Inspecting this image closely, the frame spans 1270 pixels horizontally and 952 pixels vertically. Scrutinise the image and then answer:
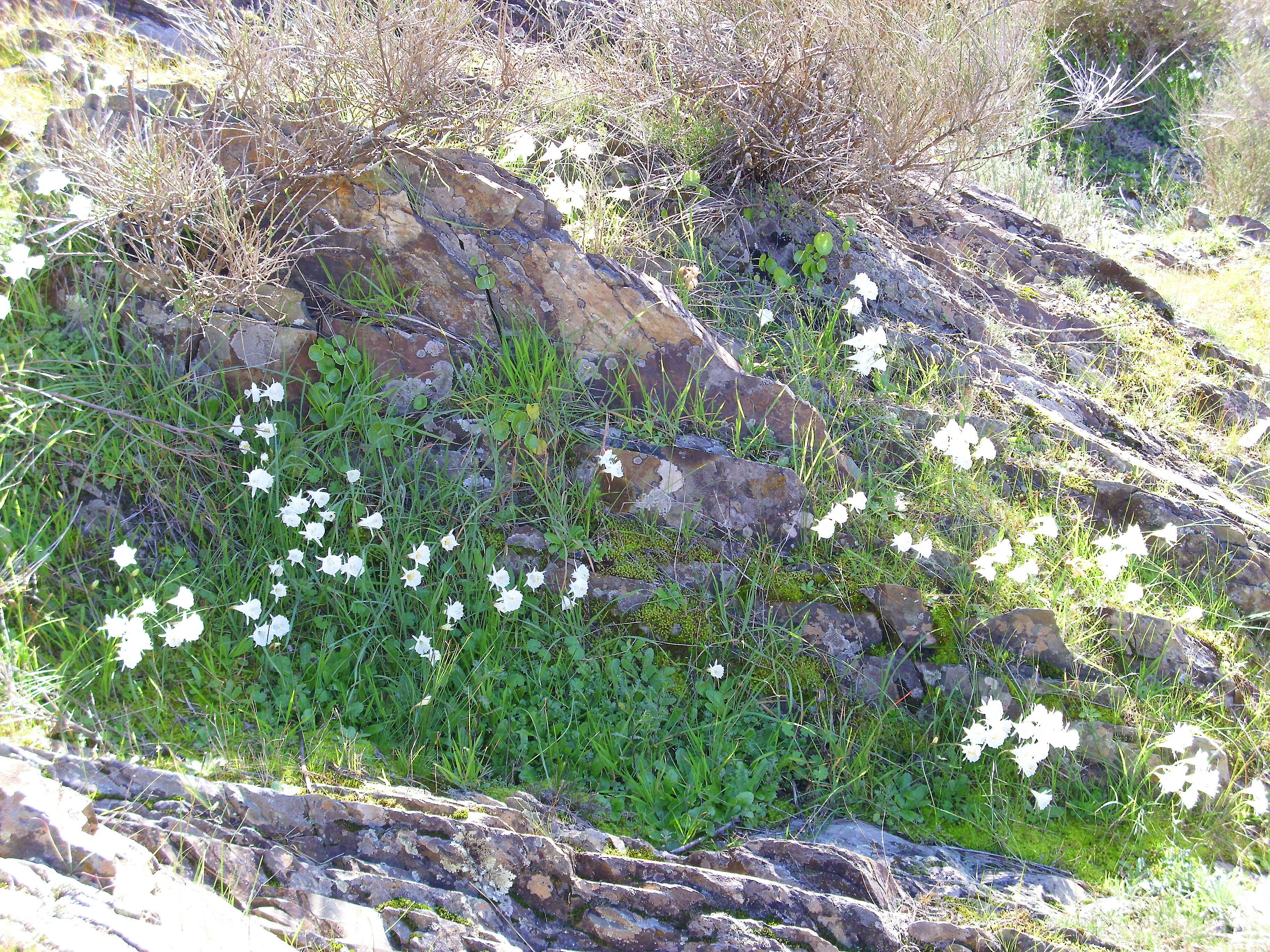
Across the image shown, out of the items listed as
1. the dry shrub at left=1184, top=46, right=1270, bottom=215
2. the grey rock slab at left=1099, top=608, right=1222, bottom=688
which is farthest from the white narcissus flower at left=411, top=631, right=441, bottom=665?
the dry shrub at left=1184, top=46, right=1270, bottom=215

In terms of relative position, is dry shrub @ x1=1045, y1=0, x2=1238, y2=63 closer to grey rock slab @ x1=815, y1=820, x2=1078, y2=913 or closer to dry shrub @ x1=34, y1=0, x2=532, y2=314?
dry shrub @ x1=34, y1=0, x2=532, y2=314

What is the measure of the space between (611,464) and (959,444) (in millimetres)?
1441

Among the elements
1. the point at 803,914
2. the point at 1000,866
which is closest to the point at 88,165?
the point at 803,914

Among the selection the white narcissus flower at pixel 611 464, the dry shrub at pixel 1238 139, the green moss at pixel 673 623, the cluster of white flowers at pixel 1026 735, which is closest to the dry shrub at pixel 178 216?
the white narcissus flower at pixel 611 464

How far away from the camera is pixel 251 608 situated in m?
2.66

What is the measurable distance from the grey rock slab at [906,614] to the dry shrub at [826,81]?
2316 mm

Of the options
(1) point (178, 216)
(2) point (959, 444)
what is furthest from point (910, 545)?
(1) point (178, 216)

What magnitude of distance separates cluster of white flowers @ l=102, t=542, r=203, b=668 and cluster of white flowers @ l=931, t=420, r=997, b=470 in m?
2.79

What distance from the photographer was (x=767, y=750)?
8.66ft

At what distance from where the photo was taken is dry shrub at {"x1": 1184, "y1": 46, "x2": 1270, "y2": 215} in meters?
9.69

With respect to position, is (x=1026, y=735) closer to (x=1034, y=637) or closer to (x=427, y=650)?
(x=1034, y=637)

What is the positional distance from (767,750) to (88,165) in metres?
3.14

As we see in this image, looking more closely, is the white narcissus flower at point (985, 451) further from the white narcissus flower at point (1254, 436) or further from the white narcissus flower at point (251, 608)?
the white narcissus flower at point (251, 608)

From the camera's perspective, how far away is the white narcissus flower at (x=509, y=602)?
9.05ft
